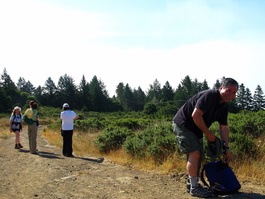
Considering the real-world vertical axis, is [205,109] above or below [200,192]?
above

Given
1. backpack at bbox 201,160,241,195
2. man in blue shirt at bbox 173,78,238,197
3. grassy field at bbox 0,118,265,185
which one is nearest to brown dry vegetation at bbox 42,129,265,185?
grassy field at bbox 0,118,265,185

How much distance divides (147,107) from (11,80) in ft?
168

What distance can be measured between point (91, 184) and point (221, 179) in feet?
7.85

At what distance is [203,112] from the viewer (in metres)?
3.85

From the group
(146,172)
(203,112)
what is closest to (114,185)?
(146,172)

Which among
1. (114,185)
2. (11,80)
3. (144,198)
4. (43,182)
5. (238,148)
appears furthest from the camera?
(11,80)

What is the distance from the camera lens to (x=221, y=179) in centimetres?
416

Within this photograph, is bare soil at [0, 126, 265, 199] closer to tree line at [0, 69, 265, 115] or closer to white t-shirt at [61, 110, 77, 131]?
white t-shirt at [61, 110, 77, 131]

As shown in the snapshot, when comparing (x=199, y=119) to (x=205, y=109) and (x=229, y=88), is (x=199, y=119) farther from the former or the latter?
(x=229, y=88)

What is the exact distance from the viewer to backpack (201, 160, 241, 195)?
4062 mm

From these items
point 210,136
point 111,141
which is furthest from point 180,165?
point 111,141

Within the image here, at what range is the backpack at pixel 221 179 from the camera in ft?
13.3

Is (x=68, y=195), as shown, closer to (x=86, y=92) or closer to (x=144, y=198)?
(x=144, y=198)

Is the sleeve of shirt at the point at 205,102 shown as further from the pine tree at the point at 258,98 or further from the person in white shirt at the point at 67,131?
the pine tree at the point at 258,98
